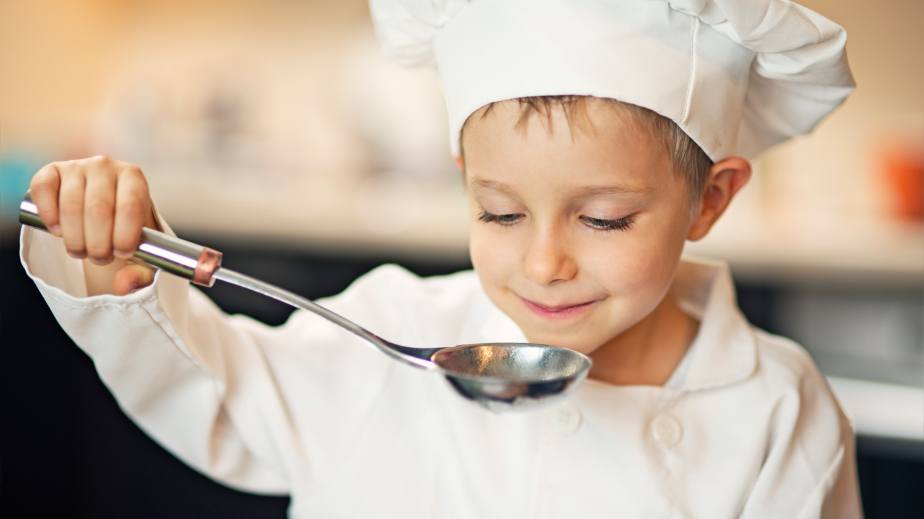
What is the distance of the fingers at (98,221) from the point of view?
60cm

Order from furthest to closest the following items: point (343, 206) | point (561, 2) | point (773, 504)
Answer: point (343, 206), point (773, 504), point (561, 2)

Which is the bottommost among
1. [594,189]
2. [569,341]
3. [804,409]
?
[804,409]

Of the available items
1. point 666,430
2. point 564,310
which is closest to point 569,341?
point 564,310

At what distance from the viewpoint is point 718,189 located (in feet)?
2.50

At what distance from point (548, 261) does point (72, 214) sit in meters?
0.29

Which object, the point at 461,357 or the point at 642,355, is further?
the point at 642,355

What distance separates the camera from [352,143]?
2266mm

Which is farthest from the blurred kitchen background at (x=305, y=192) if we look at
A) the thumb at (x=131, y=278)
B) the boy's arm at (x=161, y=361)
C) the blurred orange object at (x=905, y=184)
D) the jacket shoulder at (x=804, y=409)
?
the thumb at (x=131, y=278)

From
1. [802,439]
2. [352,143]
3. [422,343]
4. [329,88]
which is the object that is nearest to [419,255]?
[352,143]

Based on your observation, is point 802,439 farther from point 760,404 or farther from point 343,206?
point 343,206

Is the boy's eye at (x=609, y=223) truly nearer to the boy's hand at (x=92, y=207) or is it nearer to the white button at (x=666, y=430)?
the white button at (x=666, y=430)

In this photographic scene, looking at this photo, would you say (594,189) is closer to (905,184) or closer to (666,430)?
(666,430)

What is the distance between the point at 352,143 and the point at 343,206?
13.7 inches

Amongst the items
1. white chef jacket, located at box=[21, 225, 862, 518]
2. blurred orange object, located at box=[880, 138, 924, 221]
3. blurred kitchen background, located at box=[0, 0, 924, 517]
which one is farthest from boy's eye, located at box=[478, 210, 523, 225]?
blurred orange object, located at box=[880, 138, 924, 221]
